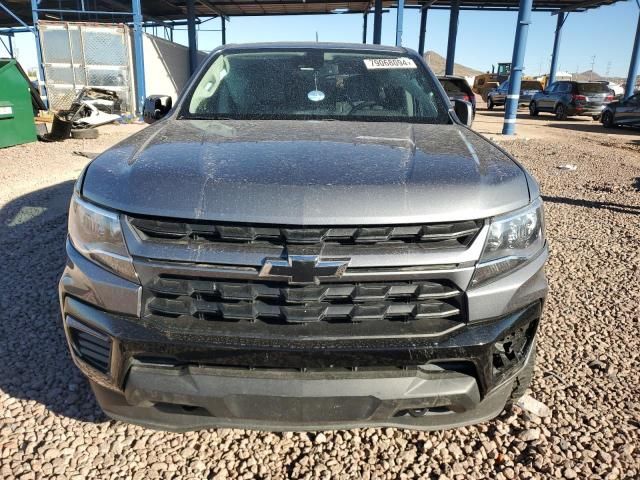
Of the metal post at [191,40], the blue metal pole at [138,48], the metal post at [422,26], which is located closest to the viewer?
the blue metal pole at [138,48]

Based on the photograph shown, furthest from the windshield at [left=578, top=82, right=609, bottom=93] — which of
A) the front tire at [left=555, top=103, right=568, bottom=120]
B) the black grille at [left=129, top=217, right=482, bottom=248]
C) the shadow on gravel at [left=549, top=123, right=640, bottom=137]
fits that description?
the black grille at [left=129, top=217, right=482, bottom=248]

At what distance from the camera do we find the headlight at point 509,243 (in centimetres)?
180

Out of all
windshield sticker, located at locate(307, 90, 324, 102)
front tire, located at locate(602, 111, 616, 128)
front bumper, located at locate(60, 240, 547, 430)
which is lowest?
front tire, located at locate(602, 111, 616, 128)

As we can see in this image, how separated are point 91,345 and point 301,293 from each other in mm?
809

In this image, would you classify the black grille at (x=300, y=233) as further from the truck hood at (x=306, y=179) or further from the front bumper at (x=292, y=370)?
the front bumper at (x=292, y=370)

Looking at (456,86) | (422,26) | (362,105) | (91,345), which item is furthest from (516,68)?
(422,26)

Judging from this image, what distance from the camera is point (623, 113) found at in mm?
17078

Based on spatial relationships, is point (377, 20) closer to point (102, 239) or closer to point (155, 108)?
point (155, 108)

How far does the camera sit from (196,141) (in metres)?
2.32

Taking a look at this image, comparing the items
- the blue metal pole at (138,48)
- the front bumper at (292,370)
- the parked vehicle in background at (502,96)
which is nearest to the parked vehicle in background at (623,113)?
the parked vehicle in background at (502,96)

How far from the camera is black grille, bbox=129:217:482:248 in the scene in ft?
→ 5.64

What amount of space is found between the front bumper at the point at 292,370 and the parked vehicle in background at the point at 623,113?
59.1 ft

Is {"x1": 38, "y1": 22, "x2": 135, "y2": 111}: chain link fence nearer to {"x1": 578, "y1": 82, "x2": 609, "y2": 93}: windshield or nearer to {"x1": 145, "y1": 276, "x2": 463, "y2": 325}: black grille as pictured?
{"x1": 145, "y1": 276, "x2": 463, "y2": 325}: black grille

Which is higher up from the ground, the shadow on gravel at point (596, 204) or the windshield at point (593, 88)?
the windshield at point (593, 88)
